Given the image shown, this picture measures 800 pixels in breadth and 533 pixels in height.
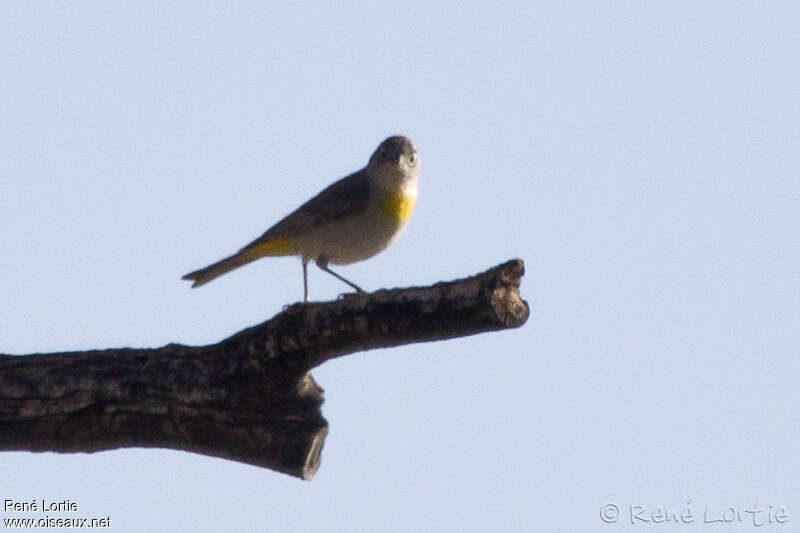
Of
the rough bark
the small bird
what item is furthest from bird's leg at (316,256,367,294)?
the rough bark

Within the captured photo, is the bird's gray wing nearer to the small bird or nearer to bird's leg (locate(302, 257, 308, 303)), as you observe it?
the small bird

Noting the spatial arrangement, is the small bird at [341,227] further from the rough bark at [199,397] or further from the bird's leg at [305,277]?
the rough bark at [199,397]

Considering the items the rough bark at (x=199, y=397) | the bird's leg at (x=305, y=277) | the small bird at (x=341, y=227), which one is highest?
the small bird at (x=341, y=227)

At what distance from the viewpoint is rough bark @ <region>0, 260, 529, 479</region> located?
595 centimetres

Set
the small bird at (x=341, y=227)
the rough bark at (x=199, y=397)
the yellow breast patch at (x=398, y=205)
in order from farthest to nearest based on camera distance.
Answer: the yellow breast patch at (x=398, y=205), the small bird at (x=341, y=227), the rough bark at (x=199, y=397)

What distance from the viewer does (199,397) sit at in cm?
609

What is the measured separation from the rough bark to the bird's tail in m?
3.31

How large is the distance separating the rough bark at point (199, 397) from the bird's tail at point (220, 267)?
130 inches

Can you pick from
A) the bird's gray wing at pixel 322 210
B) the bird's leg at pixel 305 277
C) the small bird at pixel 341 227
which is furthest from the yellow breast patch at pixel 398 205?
the bird's leg at pixel 305 277

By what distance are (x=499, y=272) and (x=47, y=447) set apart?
2.37m

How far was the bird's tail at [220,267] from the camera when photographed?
9602 millimetres

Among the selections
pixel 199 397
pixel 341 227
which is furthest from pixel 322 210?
pixel 199 397

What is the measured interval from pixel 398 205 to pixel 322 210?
55cm

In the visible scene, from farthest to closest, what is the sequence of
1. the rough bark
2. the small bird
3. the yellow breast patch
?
the yellow breast patch → the small bird → the rough bark
